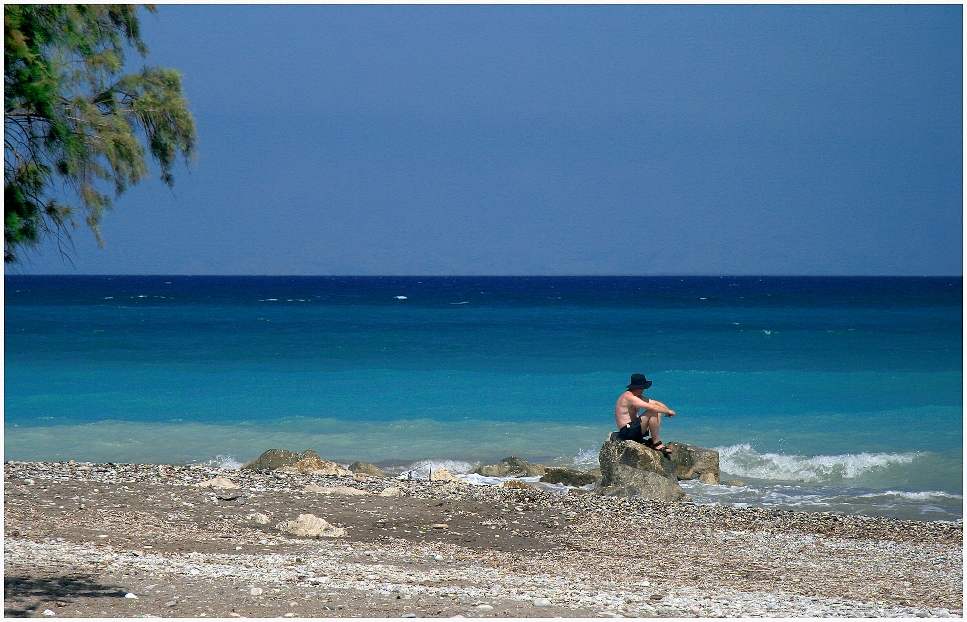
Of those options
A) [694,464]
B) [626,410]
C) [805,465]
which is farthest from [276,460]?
[805,465]

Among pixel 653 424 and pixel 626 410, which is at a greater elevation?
pixel 626 410

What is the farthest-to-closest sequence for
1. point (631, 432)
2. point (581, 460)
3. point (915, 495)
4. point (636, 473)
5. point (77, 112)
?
point (581, 460) < point (631, 432) < point (915, 495) < point (636, 473) < point (77, 112)

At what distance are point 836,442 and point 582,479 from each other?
771 centimetres

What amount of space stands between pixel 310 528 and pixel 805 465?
916 cm

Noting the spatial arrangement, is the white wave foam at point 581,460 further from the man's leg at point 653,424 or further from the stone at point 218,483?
the stone at point 218,483

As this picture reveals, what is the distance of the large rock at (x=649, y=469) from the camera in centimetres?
1097

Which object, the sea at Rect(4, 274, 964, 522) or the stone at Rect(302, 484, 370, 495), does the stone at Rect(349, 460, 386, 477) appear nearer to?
the sea at Rect(4, 274, 964, 522)

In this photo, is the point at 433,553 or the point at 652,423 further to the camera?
the point at 652,423

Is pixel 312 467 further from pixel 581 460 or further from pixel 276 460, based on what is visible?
pixel 581 460

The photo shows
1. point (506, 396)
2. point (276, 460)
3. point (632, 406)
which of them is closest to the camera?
point (632, 406)

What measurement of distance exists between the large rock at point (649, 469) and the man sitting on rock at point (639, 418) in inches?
6.5

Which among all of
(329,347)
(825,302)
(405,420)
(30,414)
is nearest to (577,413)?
(405,420)

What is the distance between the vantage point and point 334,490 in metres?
10.2

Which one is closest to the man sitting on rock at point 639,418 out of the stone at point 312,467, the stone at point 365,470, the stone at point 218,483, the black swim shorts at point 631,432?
the black swim shorts at point 631,432
